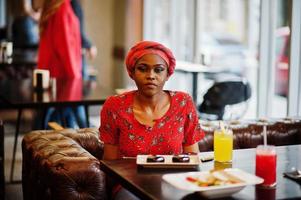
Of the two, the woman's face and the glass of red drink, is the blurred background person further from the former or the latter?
the glass of red drink

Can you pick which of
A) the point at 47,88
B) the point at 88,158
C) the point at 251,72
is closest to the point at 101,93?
the point at 47,88

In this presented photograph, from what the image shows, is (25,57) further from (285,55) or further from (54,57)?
(285,55)

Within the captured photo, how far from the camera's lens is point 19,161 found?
5.40 meters

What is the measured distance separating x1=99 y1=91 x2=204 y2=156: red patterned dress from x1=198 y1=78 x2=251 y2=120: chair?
7.86 ft

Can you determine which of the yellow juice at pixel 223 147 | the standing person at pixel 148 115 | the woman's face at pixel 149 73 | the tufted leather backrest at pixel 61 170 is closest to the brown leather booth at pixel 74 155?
the tufted leather backrest at pixel 61 170

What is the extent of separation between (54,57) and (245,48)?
223cm

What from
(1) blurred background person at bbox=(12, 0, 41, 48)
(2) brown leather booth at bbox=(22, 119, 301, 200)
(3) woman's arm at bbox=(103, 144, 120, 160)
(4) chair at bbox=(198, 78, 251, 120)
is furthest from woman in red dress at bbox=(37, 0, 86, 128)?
(1) blurred background person at bbox=(12, 0, 41, 48)

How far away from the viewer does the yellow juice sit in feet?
7.95

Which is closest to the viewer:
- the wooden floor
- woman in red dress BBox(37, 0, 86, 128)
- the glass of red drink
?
the glass of red drink

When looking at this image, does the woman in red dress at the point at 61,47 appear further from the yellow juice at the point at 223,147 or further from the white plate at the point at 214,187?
the white plate at the point at 214,187

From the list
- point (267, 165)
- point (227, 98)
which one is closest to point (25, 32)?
point (227, 98)

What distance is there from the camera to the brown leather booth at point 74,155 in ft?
8.39

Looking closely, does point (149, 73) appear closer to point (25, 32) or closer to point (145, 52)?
point (145, 52)

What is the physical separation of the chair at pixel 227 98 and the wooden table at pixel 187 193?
2.40 m
